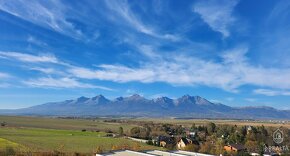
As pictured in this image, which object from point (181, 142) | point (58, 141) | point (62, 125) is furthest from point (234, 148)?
point (62, 125)

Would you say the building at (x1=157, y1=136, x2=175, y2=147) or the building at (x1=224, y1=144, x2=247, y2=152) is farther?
the building at (x1=157, y1=136, x2=175, y2=147)

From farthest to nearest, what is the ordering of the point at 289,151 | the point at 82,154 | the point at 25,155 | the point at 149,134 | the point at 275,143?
the point at 149,134, the point at 275,143, the point at 289,151, the point at 82,154, the point at 25,155

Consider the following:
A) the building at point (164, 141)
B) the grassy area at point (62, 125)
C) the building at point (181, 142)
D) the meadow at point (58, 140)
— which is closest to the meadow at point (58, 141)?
the meadow at point (58, 140)

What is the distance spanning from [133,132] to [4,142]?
1507 inches

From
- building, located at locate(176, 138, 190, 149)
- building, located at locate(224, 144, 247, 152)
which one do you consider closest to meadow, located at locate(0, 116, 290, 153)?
building, located at locate(176, 138, 190, 149)

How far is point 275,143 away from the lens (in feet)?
246

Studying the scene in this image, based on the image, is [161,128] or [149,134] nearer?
[149,134]

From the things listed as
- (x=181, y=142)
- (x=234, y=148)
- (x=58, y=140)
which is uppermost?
(x=58, y=140)

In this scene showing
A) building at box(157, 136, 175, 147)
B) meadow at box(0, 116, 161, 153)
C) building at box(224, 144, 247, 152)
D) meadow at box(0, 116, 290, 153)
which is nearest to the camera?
meadow at box(0, 116, 161, 153)

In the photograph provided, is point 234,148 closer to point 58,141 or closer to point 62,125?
point 58,141

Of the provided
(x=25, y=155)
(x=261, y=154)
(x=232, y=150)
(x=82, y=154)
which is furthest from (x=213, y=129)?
(x=25, y=155)

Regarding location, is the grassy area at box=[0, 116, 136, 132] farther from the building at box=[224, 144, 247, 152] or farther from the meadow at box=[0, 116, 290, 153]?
the building at box=[224, 144, 247, 152]

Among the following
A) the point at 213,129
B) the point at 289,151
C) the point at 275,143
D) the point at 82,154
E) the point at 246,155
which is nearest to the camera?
the point at 82,154

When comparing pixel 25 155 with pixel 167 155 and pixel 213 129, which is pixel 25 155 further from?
pixel 213 129
